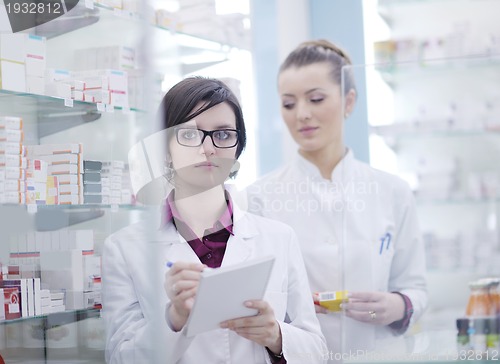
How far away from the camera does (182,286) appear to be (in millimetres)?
2361

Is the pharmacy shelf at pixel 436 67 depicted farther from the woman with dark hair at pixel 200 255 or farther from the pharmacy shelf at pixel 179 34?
the pharmacy shelf at pixel 179 34

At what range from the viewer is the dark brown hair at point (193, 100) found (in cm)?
266

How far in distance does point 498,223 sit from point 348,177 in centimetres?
56

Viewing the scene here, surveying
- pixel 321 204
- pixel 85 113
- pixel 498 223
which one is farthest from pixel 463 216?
pixel 85 113

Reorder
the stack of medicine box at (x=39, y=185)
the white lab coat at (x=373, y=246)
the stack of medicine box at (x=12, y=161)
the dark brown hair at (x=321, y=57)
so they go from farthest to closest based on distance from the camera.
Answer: the dark brown hair at (x=321, y=57) → the stack of medicine box at (x=39, y=185) → the stack of medicine box at (x=12, y=161) → the white lab coat at (x=373, y=246)

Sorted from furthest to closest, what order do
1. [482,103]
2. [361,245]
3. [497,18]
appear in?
[497,18], [361,245], [482,103]

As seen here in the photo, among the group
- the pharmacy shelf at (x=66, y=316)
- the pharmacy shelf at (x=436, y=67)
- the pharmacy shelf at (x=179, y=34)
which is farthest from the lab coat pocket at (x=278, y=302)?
the pharmacy shelf at (x=179, y=34)

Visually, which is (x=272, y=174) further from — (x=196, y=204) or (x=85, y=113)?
(x=85, y=113)

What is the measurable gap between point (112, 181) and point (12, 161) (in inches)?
17.3

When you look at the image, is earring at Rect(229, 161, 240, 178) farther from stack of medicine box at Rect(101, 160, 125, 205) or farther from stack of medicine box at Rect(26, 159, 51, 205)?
stack of medicine box at Rect(26, 159, 51, 205)

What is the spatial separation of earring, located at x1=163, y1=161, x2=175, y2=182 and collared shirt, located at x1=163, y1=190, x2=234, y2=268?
0.18ft

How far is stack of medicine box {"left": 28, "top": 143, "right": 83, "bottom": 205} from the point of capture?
2.97 metres

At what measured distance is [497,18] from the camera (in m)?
4.14

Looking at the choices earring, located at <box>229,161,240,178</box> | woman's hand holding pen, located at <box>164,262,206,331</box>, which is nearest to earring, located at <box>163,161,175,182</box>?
earring, located at <box>229,161,240,178</box>
